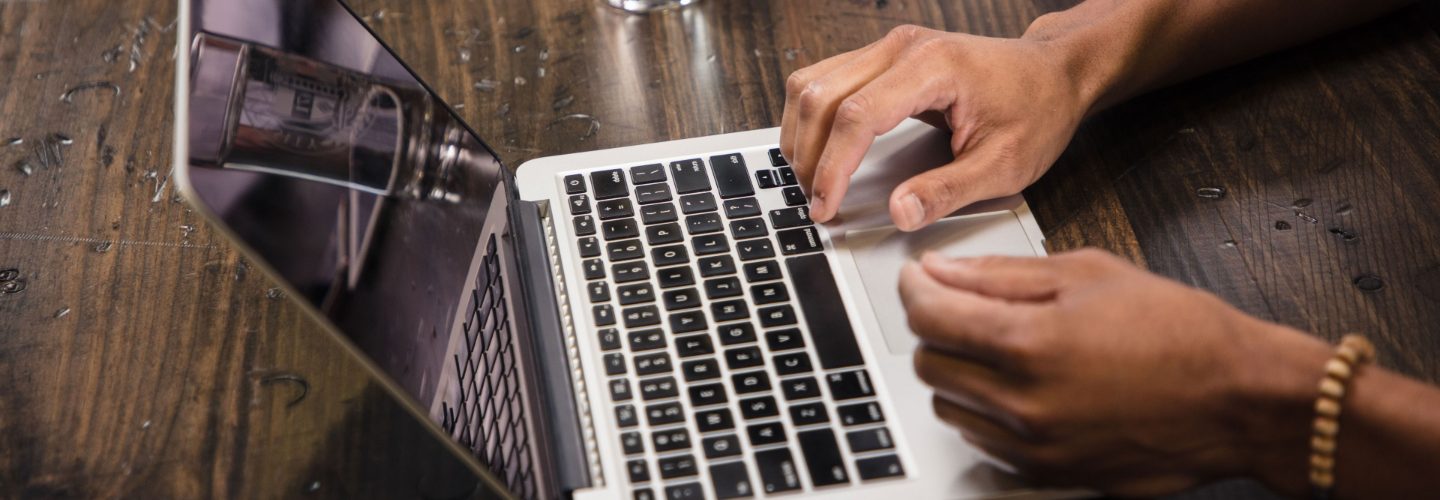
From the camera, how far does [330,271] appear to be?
60 cm

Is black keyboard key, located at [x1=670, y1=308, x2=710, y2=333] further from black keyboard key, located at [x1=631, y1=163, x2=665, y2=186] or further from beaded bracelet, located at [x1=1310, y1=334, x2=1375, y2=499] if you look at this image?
beaded bracelet, located at [x1=1310, y1=334, x2=1375, y2=499]

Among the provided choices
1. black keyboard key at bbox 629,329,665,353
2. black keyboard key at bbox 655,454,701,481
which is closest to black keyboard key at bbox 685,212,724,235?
black keyboard key at bbox 629,329,665,353

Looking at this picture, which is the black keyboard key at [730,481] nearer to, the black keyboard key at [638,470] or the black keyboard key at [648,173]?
the black keyboard key at [638,470]

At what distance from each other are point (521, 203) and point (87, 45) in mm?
533

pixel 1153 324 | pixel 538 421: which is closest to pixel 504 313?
pixel 538 421

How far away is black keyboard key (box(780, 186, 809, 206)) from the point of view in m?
0.85

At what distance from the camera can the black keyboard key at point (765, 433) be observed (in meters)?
0.67

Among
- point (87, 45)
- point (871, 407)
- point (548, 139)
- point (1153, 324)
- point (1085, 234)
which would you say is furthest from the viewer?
point (87, 45)

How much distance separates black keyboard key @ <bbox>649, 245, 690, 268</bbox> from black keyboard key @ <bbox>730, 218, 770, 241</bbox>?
40 millimetres

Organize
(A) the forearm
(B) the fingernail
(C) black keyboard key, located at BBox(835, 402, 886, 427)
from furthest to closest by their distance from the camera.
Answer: (A) the forearm
(B) the fingernail
(C) black keyboard key, located at BBox(835, 402, 886, 427)

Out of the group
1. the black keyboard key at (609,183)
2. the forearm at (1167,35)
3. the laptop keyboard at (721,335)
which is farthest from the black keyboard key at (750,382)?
the forearm at (1167,35)

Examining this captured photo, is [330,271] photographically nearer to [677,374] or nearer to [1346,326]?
[677,374]

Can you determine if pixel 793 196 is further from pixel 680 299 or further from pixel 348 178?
pixel 348 178

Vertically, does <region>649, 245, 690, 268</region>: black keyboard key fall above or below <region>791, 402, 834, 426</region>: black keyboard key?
above
